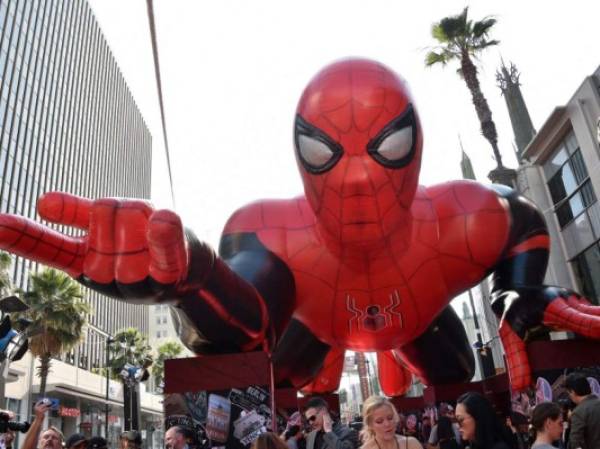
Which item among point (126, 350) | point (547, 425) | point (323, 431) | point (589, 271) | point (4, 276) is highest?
point (126, 350)

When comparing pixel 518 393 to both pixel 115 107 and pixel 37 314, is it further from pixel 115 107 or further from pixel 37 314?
pixel 115 107

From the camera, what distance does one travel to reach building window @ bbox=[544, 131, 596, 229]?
51.7 ft

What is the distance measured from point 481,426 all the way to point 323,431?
68.7 inches

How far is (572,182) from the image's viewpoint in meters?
16.5

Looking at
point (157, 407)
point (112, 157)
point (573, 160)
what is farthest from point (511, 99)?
point (112, 157)

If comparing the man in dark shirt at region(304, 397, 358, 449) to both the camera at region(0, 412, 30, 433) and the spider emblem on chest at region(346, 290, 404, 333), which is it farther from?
the camera at region(0, 412, 30, 433)

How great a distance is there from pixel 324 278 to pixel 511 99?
20.7 metres

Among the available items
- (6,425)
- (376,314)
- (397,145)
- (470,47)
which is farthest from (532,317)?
(470,47)

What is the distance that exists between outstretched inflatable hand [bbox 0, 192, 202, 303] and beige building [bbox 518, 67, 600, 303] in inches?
518

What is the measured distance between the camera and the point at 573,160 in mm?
16094

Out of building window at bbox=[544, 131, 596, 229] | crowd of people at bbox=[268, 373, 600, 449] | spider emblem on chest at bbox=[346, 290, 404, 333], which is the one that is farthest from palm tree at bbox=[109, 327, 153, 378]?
crowd of people at bbox=[268, 373, 600, 449]

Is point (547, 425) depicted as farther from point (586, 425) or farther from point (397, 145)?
point (397, 145)

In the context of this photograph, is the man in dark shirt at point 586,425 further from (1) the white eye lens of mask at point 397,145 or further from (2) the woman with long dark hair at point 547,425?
(1) the white eye lens of mask at point 397,145

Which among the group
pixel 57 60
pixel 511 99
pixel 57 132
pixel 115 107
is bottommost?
pixel 511 99
